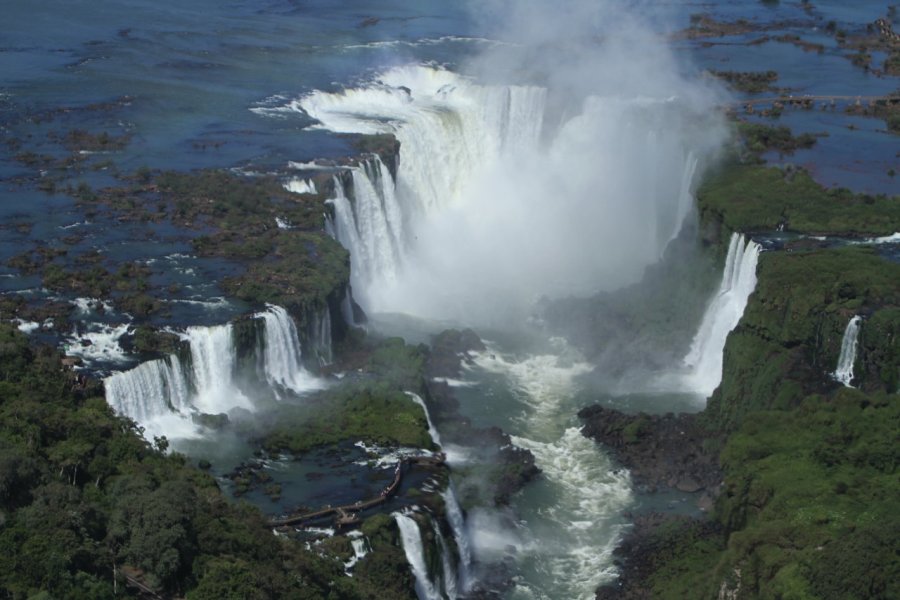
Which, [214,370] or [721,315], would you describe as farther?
[721,315]

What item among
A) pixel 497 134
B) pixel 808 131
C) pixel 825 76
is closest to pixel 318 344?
pixel 497 134

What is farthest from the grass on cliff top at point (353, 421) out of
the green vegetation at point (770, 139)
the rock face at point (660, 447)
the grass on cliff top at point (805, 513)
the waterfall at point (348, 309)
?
the green vegetation at point (770, 139)

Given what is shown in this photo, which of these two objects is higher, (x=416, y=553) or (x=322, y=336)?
(x=322, y=336)

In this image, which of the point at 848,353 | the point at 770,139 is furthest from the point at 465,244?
the point at 848,353

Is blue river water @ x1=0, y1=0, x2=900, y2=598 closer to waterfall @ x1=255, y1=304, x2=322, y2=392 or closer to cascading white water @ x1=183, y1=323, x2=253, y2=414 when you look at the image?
cascading white water @ x1=183, y1=323, x2=253, y2=414

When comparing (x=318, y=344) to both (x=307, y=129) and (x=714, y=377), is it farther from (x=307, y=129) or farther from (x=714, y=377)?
(x=307, y=129)

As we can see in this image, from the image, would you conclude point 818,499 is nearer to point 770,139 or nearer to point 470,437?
point 470,437

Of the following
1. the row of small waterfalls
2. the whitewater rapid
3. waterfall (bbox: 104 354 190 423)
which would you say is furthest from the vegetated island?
waterfall (bbox: 104 354 190 423)
